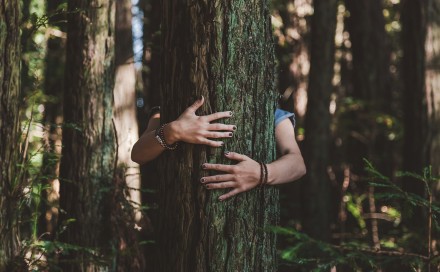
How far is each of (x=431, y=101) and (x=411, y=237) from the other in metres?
2.35

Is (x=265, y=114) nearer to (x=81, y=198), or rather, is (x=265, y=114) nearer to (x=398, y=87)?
(x=81, y=198)

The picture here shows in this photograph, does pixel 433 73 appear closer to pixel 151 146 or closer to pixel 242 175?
pixel 242 175

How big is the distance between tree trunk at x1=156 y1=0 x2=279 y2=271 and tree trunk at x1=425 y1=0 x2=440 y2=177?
4762mm

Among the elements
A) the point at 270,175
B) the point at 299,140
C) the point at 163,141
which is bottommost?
the point at 270,175

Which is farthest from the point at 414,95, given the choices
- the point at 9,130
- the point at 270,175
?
the point at 9,130

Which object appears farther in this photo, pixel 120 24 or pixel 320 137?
pixel 320 137

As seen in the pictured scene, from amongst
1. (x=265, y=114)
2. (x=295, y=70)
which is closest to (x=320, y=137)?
(x=295, y=70)

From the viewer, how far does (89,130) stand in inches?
239

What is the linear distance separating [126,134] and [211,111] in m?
4.76

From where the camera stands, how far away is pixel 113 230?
→ 594 centimetres

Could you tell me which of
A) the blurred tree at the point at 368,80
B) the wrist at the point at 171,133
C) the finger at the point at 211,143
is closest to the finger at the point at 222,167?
the finger at the point at 211,143

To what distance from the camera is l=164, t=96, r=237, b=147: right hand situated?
3074 mm

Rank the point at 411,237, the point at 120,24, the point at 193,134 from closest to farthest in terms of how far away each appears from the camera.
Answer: the point at 193,134 → the point at 411,237 → the point at 120,24

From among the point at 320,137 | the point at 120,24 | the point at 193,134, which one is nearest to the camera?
the point at 193,134
